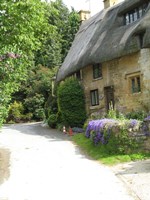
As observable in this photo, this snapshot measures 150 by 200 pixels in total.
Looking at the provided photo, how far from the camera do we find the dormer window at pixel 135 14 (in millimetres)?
21938

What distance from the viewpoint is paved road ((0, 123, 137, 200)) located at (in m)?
8.66

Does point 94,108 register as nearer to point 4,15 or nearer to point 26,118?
point 4,15

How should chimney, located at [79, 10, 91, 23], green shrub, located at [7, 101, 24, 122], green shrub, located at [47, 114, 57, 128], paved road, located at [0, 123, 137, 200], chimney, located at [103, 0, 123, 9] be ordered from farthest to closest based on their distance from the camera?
green shrub, located at [7, 101, 24, 122], chimney, located at [79, 10, 91, 23], chimney, located at [103, 0, 123, 9], green shrub, located at [47, 114, 57, 128], paved road, located at [0, 123, 137, 200]

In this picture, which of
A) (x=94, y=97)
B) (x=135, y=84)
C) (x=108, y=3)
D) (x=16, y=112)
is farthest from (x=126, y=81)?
(x=16, y=112)

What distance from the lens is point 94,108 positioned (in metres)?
24.7

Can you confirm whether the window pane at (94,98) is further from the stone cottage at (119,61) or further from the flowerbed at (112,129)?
the flowerbed at (112,129)

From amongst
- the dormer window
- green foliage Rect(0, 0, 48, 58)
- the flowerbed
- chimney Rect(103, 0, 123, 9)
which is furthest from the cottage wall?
green foliage Rect(0, 0, 48, 58)

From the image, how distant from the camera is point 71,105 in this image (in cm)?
2462

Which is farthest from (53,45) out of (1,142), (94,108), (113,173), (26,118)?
(113,173)

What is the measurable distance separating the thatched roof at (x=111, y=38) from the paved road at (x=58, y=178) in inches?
286

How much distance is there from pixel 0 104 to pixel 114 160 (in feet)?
16.2

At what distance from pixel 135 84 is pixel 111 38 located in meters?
3.68

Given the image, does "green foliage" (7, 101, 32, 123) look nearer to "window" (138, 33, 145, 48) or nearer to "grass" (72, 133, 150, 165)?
"window" (138, 33, 145, 48)

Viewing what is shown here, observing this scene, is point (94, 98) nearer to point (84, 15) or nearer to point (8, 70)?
point (84, 15)
